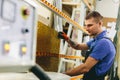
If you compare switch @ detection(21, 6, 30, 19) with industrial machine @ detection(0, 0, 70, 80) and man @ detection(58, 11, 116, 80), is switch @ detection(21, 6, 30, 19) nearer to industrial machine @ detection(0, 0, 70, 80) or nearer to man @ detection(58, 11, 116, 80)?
industrial machine @ detection(0, 0, 70, 80)

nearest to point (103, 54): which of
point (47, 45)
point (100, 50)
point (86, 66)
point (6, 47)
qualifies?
point (100, 50)

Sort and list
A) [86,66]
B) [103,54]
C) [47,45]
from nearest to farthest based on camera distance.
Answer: [47,45] < [86,66] < [103,54]

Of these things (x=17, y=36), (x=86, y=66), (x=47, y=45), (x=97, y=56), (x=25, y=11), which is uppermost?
(x=25, y=11)

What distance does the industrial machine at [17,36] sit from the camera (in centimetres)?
88

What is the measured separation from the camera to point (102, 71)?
123 inches

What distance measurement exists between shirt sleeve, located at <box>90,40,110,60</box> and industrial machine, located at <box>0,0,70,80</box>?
1.96 meters

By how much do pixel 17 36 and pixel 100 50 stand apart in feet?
7.13

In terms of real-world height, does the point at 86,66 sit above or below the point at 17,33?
below

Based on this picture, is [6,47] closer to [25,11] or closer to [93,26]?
[25,11]

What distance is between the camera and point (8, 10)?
905mm

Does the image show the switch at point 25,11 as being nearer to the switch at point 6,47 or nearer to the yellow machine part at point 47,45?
the switch at point 6,47

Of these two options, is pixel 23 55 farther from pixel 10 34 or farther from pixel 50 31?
pixel 50 31

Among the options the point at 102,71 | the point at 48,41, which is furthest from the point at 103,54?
the point at 48,41

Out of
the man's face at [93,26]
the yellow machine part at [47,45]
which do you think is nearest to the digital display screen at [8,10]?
the yellow machine part at [47,45]
